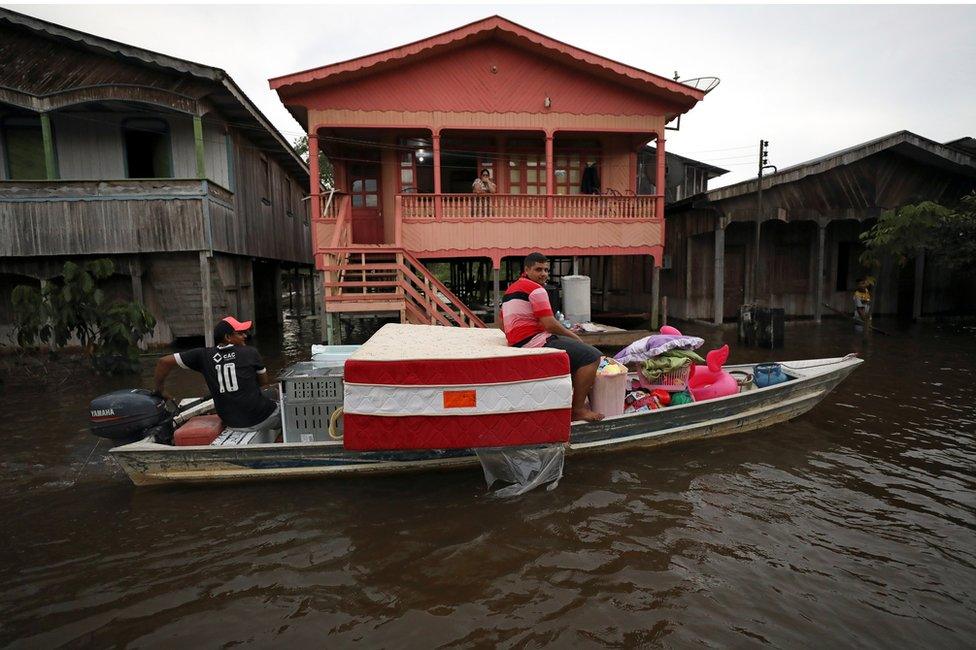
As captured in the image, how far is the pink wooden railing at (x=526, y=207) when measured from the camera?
41.1 ft

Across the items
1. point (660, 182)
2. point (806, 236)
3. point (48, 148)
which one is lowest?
point (806, 236)

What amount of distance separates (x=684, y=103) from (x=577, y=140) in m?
2.90

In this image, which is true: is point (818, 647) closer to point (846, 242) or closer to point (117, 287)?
point (117, 287)

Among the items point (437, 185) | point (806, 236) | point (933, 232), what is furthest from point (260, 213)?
point (933, 232)

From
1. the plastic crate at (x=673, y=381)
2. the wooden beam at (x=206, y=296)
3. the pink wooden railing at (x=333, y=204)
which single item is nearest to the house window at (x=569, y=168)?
the pink wooden railing at (x=333, y=204)

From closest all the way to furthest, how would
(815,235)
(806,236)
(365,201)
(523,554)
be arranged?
(523,554) → (365,201) → (815,235) → (806,236)

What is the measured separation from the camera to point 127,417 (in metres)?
5.11

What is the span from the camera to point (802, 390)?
702 cm

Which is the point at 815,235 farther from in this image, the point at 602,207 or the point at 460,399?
the point at 460,399

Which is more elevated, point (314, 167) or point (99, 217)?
point (314, 167)

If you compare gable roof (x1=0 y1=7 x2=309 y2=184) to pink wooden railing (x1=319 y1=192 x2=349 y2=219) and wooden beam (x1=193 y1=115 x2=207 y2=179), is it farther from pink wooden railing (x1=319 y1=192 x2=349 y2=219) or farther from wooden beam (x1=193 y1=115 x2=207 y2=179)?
pink wooden railing (x1=319 y1=192 x2=349 y2=219)

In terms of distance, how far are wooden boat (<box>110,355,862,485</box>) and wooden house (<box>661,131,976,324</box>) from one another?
375 inches

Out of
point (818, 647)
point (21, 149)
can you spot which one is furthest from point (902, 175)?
point (21, 149)

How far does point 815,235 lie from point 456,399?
54.0ft
